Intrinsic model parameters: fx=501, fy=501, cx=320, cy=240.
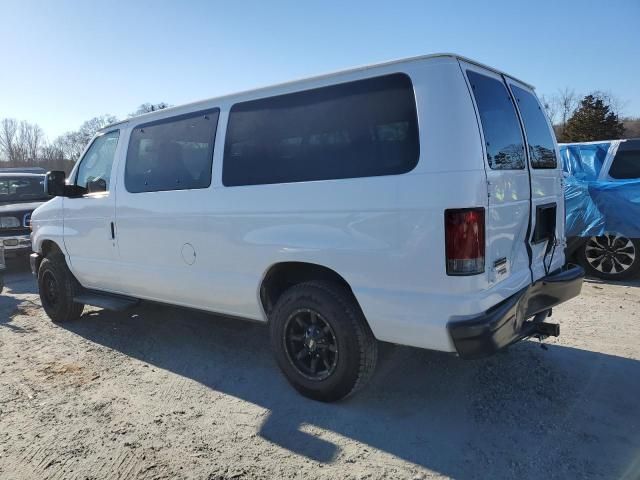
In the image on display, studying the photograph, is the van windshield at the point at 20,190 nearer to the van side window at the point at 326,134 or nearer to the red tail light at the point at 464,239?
the van side window at the point at 326,134

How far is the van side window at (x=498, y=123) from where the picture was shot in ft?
9.83

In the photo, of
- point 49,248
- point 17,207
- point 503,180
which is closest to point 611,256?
point 503,180

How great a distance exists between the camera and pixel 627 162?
6871 millimetres

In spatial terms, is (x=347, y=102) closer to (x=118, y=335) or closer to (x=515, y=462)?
(x=515, y=462)

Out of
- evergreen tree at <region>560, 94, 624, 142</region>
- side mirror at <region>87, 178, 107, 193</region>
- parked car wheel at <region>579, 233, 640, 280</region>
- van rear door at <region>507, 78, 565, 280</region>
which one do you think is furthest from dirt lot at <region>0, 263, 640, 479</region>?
evergreen tree at <region>560, 94, 624, 142</region>

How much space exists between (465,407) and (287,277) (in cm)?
156

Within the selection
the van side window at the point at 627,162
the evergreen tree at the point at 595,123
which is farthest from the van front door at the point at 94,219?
the evergreen tree at the point at 595,123

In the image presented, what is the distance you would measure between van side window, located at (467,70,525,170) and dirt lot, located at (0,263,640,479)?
1.63 meters

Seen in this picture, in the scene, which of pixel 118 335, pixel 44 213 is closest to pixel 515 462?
pixel 118 335

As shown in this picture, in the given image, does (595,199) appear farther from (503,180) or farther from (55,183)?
(55,183)

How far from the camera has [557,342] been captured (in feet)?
15.0

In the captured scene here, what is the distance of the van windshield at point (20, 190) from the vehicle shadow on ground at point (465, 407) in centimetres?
712

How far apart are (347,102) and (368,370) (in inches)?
69.2

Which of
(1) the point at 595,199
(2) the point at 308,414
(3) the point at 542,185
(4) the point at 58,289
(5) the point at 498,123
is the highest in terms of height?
(5) the point at 498,123
